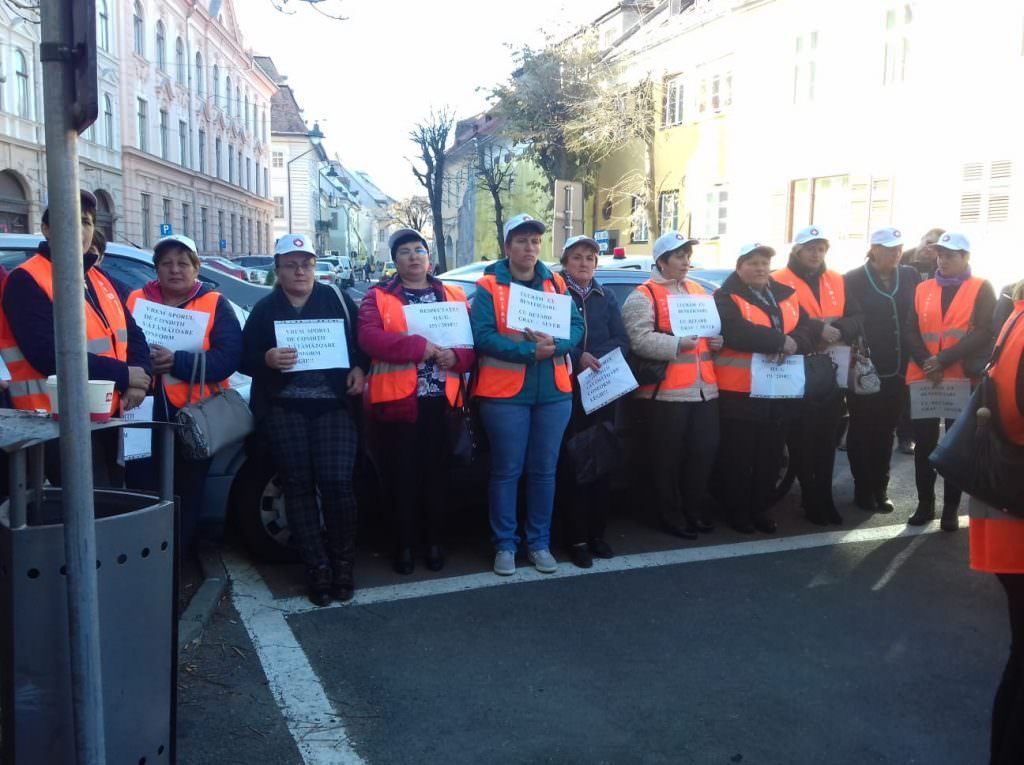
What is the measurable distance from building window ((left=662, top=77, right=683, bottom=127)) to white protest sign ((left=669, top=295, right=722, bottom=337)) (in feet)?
74.6

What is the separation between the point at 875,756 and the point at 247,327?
3.34 metres

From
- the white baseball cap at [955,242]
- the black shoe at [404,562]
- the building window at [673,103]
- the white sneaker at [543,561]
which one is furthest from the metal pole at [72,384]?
the building window at [673,103]

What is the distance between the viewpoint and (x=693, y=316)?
546cm

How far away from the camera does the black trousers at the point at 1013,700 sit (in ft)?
8.83

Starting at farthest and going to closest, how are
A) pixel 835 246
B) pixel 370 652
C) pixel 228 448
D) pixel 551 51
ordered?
pixel 551 51 → pixel 835 246 → pixel 228 448 → pixel 370 652

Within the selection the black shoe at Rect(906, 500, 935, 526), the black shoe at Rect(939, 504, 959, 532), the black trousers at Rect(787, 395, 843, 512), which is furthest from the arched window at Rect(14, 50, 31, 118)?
the black shoe at Rect(939, 504, 959, 532)

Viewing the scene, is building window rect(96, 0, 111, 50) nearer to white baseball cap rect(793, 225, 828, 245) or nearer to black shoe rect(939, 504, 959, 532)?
white baseball cap rect(793, 225, 828, 245)

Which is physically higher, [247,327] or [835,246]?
[835,246]

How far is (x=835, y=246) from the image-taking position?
69.1 feet

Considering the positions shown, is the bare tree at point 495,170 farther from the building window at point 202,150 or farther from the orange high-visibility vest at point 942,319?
the orange high-visibility vest at point 942,319

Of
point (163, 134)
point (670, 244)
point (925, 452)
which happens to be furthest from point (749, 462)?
point (163, 134)

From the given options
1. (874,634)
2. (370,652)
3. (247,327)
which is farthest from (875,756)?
(247,327)

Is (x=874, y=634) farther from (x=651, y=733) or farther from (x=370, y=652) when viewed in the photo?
(x=370, y=652)

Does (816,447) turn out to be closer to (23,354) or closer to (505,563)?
(505,563)
